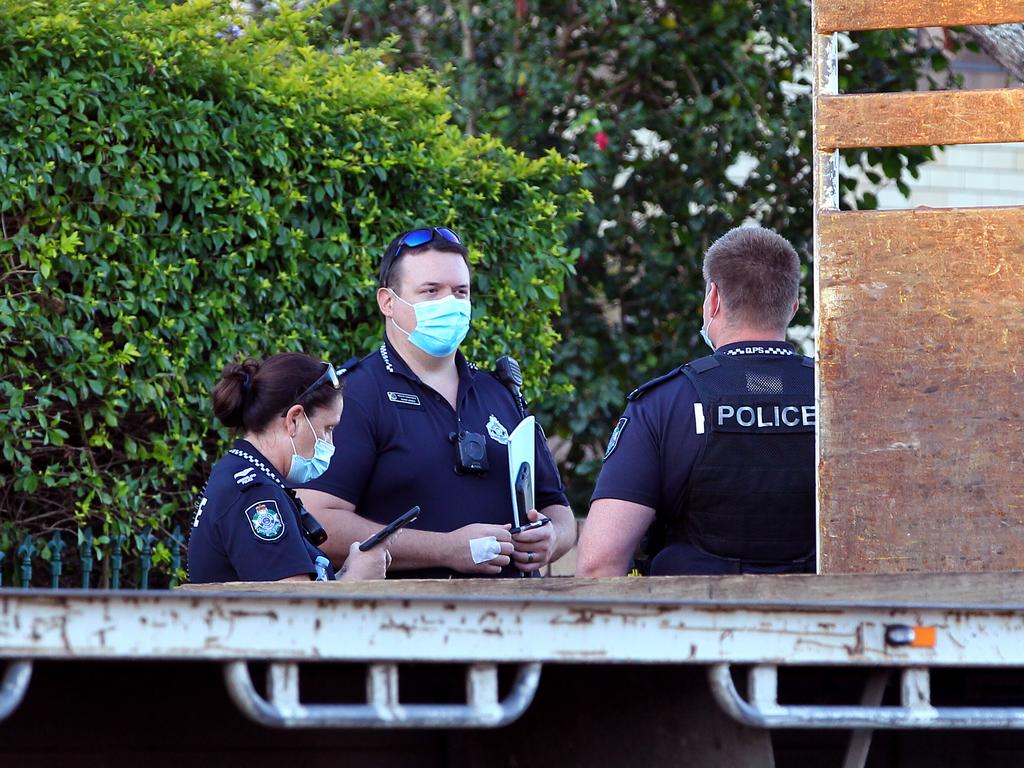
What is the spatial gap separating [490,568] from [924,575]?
59.4 inches

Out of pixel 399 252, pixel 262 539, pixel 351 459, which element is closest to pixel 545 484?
pixel 351 459

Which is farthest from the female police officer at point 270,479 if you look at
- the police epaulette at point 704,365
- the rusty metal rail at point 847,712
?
the rusty metal rail at point 847,712

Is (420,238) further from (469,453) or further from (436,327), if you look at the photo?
(469,453)

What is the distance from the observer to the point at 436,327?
4.29m

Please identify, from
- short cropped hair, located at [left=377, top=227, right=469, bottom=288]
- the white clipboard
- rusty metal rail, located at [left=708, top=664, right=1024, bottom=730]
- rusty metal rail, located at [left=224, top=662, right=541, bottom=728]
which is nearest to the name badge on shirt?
the white clipboard

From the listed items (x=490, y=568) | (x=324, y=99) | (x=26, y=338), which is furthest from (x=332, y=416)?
(x=324, y=99)

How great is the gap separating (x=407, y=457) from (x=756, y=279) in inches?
41.2

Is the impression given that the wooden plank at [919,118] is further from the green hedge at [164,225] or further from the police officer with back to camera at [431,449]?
the green hedge at [164,225]

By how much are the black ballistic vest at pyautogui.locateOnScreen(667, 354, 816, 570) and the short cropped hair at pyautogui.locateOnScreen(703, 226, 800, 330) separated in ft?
0.66

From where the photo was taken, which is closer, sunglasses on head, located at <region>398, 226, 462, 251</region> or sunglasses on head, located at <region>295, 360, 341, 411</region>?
sunglasses on head, located at <region>295, 360, 341, 411</region>

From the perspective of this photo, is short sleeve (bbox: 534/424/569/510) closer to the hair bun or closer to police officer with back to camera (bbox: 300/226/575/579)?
police officer with back to camera (bbox: 300/226/575/579)

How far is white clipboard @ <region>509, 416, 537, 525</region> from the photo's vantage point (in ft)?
13.6

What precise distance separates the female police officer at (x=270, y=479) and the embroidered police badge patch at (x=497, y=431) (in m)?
0.61

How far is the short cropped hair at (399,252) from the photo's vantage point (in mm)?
4387
